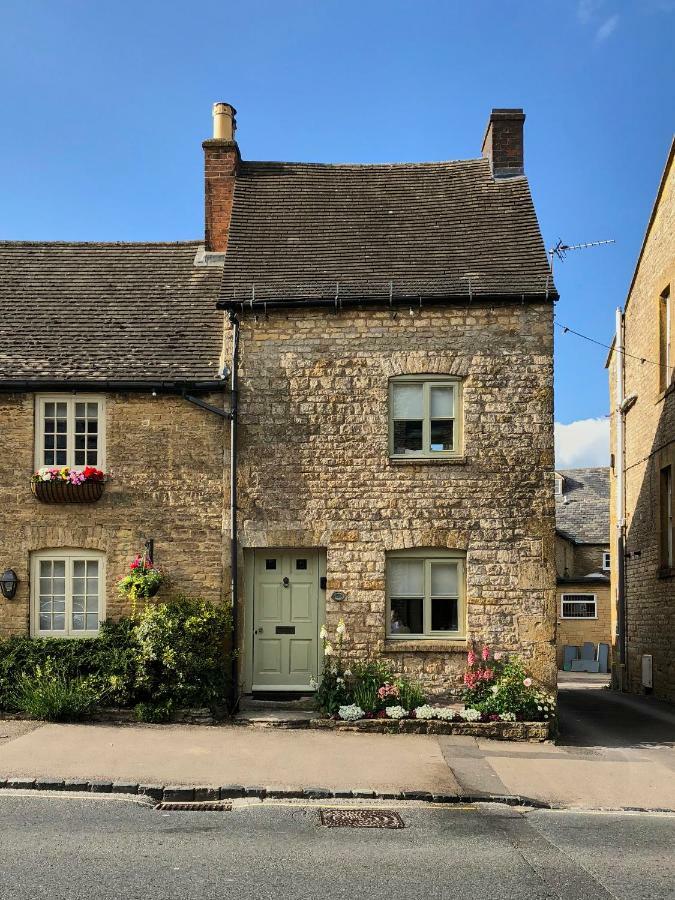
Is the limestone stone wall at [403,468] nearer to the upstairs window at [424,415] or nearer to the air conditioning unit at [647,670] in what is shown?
the upstairs window at [424,415]

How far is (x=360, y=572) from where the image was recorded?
14141mm

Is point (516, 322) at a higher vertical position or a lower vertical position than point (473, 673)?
higher

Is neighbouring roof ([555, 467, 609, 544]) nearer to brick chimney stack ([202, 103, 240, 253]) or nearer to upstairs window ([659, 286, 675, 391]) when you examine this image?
upstairs window ([659, 286, 675, 391])

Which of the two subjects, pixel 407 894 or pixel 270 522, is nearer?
pixel 407 894

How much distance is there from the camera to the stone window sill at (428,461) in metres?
14.2

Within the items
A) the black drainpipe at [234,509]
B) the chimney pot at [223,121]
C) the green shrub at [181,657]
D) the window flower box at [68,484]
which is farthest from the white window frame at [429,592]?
the chimney pot at [223,121]

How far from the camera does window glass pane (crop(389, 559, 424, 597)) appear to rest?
1424 cm

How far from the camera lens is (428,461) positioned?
46.7 feet

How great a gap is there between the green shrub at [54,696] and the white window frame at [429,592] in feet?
15.2

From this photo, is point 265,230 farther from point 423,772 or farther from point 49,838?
point 49,838

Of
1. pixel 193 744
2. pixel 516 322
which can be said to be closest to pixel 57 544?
pixel 193 744

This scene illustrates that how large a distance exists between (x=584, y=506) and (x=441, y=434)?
91.4 ft

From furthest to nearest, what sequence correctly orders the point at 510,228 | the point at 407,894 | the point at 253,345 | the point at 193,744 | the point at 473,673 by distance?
the point at 510,228, the point at 253,345, the point at 473,673, the point at 193,744, the point at 407,894

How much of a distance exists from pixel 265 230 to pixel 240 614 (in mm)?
7042
